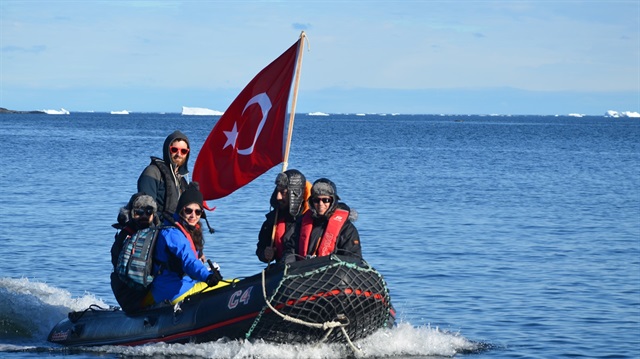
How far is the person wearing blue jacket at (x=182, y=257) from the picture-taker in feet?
34.5

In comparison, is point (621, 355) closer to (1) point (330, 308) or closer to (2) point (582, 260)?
(1) point (330, 308)

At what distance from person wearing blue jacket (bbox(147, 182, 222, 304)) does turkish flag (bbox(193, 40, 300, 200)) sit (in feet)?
6.20

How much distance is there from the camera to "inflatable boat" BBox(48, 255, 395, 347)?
10.3 meters

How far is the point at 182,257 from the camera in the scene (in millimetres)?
10586

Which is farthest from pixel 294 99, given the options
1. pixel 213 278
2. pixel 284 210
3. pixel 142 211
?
pixel 213 278

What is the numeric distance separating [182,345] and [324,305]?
5.36 ft

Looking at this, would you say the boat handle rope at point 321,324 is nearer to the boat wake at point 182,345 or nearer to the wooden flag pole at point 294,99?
the boat wake at point 182,345

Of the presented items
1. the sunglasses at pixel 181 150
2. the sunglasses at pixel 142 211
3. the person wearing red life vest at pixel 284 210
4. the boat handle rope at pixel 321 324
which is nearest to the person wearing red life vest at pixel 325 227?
the person wearing red life vest at pixel 284 210

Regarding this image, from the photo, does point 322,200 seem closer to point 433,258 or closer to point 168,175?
point 168,175

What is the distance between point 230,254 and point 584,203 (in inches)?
604

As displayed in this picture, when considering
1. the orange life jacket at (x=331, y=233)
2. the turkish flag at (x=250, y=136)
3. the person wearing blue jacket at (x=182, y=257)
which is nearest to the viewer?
the person wearing blue jacket at (x=182, y=257)

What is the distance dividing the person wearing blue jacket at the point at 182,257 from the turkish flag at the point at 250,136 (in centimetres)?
189

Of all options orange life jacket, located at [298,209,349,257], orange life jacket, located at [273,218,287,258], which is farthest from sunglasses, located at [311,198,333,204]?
orange life jacket, located at [273,218,287,258]

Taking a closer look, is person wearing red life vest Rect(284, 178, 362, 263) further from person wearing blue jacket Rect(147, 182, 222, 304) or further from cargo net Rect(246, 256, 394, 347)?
person wearing blue jacket Rect(147, 182, 222, 304)
